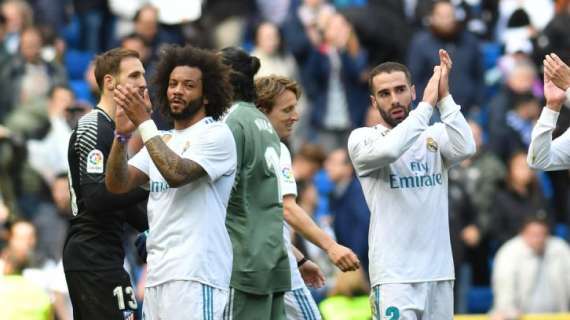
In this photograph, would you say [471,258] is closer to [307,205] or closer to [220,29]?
[307,205]

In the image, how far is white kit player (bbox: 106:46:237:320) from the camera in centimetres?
971

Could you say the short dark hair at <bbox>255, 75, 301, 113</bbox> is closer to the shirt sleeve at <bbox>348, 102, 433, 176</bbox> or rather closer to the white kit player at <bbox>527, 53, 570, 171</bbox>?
the shirt sleeve at <bbox>348, 102, 433, 176</bbox>

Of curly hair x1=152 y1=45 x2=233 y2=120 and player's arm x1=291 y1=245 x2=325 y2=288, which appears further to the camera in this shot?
player's arm x1=291 y1=245 x2=325 y2=288

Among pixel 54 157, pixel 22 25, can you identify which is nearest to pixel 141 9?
pixel 22 25

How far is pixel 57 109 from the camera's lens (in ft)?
60.0

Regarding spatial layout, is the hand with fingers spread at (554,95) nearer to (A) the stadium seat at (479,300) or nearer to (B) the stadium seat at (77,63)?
(A) the stadium seat at (479,300)

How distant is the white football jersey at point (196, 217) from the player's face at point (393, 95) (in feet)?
4.44

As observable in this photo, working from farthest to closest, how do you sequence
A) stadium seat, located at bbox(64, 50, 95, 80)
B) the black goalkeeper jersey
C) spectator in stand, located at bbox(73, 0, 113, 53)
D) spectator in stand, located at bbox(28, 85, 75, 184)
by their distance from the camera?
stadium seat, located at bbox(64, 50, 95, 80)
spectator in stand, located at bbox(73, 0, 113, 53)
spectator in stand, located at bbox(28, 85, 75, 184)
the black goalkeeper jersey

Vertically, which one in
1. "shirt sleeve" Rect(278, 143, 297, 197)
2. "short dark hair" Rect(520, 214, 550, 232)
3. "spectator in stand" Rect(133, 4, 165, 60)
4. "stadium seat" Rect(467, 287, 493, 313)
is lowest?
"stadium seat" Rect(467, 287, 493, 313)

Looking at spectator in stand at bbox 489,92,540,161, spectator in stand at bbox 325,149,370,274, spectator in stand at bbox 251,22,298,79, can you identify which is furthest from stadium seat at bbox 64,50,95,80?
A: spectator in stand at bbox 489,92,540,161

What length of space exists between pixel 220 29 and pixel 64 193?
191 inches

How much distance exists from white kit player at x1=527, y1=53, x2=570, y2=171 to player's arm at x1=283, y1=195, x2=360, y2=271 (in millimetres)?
1359

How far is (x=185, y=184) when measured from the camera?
32.0 ft

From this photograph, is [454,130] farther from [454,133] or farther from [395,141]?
[395,141]
